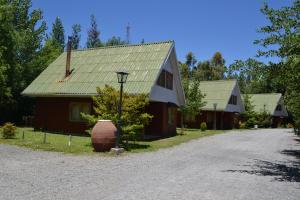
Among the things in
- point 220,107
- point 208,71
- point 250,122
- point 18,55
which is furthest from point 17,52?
point 208,71

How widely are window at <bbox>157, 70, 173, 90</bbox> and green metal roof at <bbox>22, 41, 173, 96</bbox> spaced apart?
4.75ft

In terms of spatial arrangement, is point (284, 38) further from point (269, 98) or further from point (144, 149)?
point (269, 98)

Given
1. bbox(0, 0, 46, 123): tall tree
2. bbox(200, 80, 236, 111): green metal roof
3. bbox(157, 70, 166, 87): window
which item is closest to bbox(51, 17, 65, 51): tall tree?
bbox(0, 0, 46, 123): tall tree

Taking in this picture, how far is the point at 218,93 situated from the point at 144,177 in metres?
35.9

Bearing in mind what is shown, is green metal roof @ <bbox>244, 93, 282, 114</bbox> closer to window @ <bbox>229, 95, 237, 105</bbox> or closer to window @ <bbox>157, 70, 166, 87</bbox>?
window @ <bbox>229, 95, 237, 105</bbox>

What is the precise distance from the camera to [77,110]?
26422 mm

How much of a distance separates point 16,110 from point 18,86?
2269 millimetres

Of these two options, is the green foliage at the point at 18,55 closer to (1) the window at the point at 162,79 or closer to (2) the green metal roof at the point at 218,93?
(1) the window at the point at 162,79

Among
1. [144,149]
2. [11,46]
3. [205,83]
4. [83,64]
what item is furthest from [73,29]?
[144,149]

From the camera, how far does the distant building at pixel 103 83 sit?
81.6 feet

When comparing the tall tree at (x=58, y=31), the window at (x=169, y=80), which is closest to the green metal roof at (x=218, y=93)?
the window at (x=169, y=80)

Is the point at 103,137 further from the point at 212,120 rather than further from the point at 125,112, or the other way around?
the point at 212,120

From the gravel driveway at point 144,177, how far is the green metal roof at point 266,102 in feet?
144

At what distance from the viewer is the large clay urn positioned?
16.4 metres
